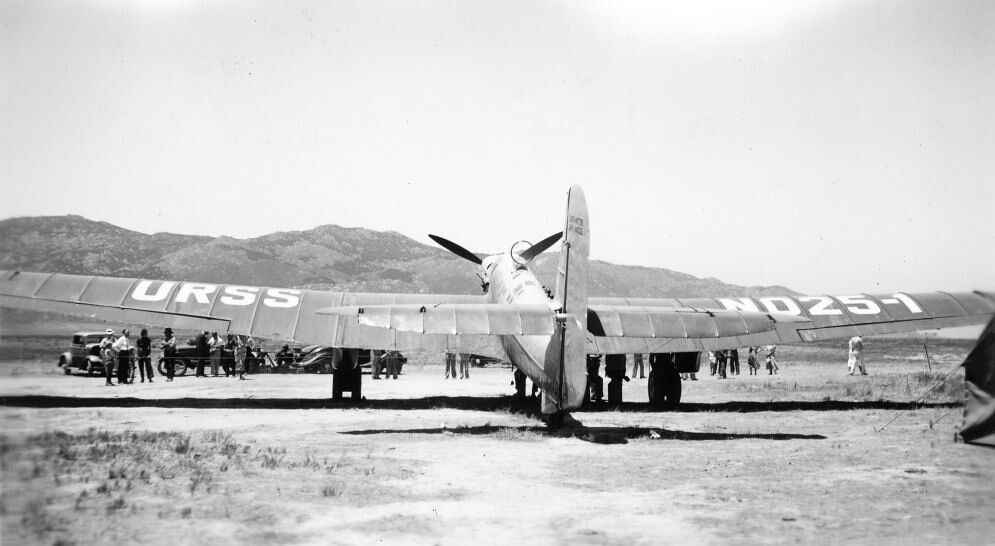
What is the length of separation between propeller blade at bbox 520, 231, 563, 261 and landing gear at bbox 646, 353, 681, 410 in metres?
3.97

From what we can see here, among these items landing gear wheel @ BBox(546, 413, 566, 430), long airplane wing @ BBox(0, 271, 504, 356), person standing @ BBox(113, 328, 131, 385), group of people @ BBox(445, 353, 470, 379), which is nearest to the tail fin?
landing gear wheel @ BBox(546, 413, 566, 430)

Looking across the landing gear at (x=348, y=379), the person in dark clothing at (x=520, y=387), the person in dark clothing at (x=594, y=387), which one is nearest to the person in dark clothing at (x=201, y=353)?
the landing gear at (x=348, y=379)

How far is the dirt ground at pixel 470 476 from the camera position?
5965 mm

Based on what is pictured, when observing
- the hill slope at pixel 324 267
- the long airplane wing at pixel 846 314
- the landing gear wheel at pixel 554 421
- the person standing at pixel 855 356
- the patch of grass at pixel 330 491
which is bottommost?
the patch of grass at pixel 330 491

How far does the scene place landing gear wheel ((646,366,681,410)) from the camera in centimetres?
1817

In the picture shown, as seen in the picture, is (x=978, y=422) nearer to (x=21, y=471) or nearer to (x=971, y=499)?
(x=971, y=499)

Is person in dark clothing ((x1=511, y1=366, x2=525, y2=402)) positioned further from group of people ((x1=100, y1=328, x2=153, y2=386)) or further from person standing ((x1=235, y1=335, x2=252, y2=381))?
person standing ((x1=235, y1=335, x2=252, y2=381))

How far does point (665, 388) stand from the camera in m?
18.3

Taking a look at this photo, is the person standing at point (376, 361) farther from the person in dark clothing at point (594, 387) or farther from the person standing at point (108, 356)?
the person in dark clothing at point (594, 387)

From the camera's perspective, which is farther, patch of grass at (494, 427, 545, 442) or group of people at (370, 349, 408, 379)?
group of people at (370, 349, 408, 379)

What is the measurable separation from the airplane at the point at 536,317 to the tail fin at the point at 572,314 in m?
0.02

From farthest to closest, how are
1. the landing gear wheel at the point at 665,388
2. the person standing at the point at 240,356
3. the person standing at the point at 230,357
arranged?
the person standing at the point at 230,357 < the person standing at the point at 240,356 < the landing gear wheel at the point at 665,388

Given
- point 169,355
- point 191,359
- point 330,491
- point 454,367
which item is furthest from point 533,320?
point 191,359

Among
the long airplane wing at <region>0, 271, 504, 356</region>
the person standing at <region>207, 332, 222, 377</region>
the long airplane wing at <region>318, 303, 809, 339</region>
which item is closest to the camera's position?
the long airplane wing at <region>318, 303, 809, 339</region>
